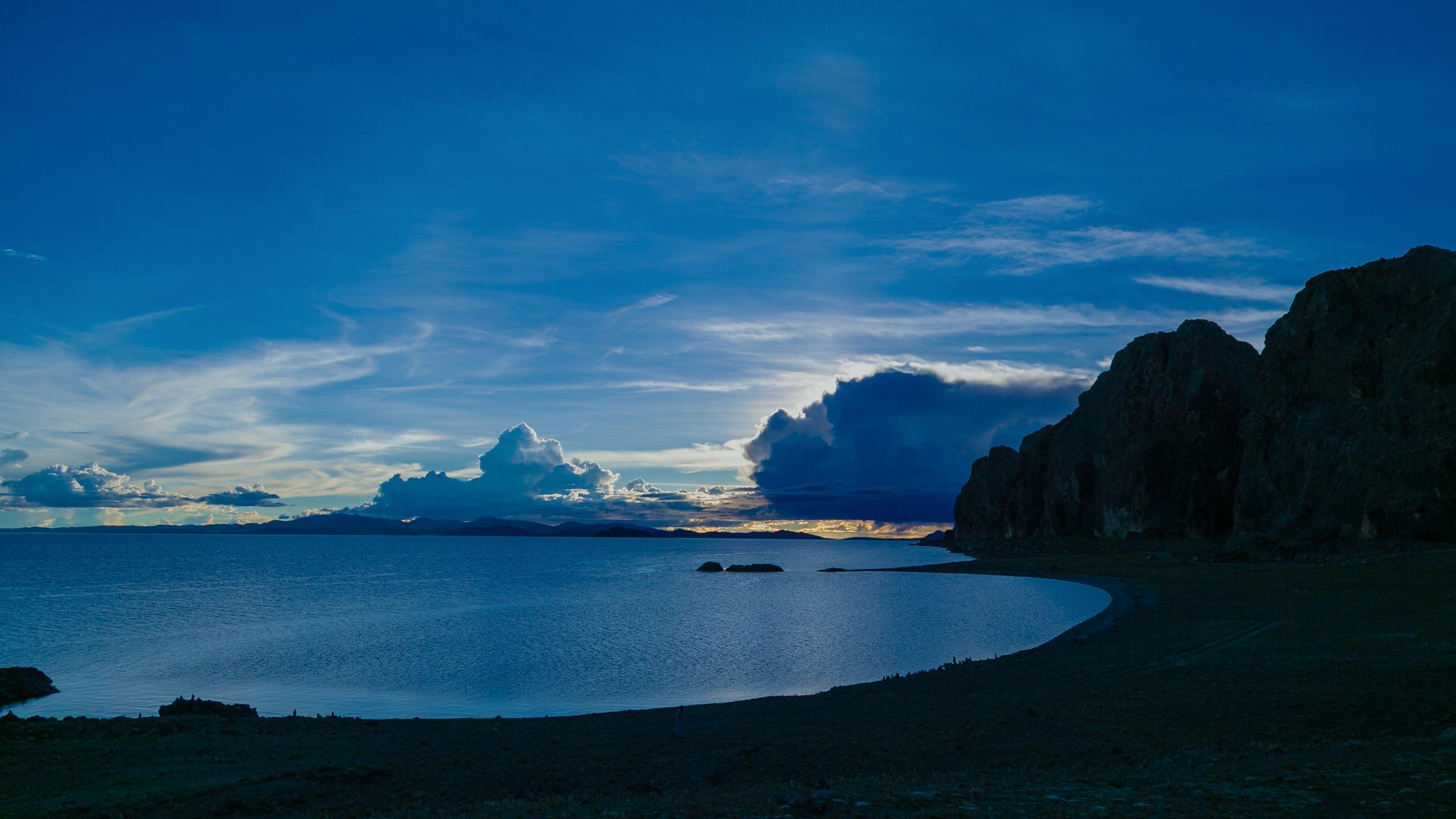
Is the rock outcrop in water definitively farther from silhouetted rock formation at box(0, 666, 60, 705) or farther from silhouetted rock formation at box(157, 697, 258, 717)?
silhouetted rock formation at box(0, 666, 60, 705)

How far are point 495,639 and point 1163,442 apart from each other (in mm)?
102714

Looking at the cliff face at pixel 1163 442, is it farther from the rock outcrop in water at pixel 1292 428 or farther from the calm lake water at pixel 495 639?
the calm lake water at pixel 495 639

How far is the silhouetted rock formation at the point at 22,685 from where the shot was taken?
2956 cm

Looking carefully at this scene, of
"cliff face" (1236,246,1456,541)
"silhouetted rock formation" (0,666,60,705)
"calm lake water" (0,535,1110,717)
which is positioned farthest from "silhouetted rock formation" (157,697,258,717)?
"cliff face" (1236,246,1456,541)

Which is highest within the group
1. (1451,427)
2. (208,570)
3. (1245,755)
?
(1451,427)

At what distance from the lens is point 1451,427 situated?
200 feet

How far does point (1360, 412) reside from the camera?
74.5 metres

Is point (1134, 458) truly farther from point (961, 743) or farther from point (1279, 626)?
point (961, 743)

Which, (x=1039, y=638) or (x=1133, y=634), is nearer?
(x=1133, y=634)

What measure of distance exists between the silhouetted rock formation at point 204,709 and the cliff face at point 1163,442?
116 metres

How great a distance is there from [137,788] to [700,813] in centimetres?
1188

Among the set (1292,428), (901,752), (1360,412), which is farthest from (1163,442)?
(901,752)

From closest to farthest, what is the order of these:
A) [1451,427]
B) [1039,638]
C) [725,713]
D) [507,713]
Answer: [725,713]
[507,713]
[1039,638]
[1451,427]

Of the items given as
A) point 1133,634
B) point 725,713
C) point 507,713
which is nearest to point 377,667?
point 507,713
